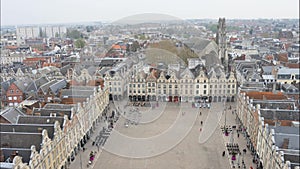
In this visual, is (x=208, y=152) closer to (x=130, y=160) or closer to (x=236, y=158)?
(x=236, y=158)

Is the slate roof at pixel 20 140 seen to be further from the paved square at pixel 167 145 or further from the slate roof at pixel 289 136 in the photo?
the slate roof at pixel 289 136

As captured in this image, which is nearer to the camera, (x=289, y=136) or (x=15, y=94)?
(x=289, y=136)

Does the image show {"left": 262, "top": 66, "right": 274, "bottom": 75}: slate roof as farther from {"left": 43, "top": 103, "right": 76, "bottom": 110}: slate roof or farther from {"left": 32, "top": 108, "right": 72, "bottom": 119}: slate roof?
{"left": 32, "top": 108, "right": 72, "bottom": 119}: slate roof

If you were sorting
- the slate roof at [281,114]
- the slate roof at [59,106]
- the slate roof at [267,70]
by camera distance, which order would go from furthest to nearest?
the slate roof at [267,70], the slate roof at [59,106], the slate roof at [281,114]

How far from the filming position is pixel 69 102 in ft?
141

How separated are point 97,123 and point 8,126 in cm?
1719

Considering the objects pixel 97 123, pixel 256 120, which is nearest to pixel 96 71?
pixel 97 123

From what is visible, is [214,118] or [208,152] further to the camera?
[214,118]

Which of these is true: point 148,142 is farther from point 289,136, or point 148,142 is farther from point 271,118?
point 289,136

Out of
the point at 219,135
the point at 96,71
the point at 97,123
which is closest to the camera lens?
the point at 219,135

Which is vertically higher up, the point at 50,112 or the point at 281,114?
the point at 281,114

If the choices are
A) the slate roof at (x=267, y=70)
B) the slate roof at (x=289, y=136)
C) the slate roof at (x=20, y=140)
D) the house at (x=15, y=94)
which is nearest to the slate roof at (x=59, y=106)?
the slate roof at (x=20, y=140)

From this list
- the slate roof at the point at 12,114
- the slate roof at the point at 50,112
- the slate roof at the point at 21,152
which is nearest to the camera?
the slate roof at the point at 21,152

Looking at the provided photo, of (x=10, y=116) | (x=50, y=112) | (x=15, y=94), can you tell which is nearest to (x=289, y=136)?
(x=50, y=112)
